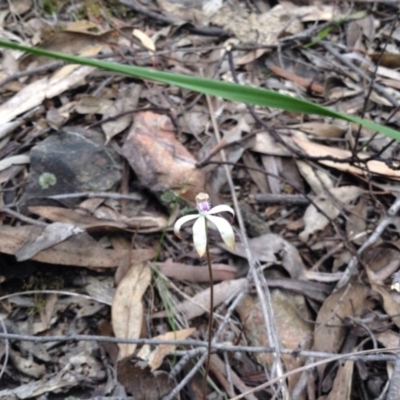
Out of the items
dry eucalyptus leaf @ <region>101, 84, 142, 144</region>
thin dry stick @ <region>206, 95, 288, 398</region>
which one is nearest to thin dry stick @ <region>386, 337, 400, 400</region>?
thin dry stick @ <region>206, 95, 288, 398</region>

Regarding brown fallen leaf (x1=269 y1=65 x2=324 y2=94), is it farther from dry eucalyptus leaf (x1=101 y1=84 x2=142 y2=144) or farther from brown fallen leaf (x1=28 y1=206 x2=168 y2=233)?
brown fallen leaf (x1=28 y1=206 x2=168 y2=233)

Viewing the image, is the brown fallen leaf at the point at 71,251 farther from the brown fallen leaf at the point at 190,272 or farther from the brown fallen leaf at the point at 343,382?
the brown fallen leaf at the point at 343,382

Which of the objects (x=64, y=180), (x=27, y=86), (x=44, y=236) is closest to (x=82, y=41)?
(x=27, y=86)

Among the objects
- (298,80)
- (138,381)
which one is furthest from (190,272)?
(298,80)

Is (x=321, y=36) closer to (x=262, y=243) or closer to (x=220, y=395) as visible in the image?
(x=262, y=243)

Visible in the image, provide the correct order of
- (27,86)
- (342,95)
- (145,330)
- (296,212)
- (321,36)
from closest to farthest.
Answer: (145,330)
(296,212)
(27,86)
(342,95)
(321,36)

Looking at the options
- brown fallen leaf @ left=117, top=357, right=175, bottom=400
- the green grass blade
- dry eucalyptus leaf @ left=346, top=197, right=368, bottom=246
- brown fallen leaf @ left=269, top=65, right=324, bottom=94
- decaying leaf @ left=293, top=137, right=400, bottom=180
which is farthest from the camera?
brown fallen leaf @ left=269, top=65, right=324, bottom=94

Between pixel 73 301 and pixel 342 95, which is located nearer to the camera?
pixel 73 301

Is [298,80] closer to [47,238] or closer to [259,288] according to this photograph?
[259,288]
